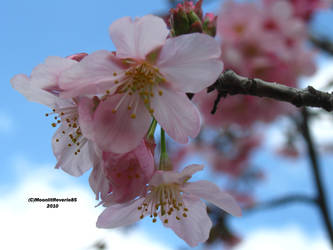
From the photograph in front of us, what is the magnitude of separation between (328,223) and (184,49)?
248 centimetres

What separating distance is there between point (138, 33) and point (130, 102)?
192 millimetres

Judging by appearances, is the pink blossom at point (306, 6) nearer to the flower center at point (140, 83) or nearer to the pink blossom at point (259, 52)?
the pink blossom at point (259, 52)

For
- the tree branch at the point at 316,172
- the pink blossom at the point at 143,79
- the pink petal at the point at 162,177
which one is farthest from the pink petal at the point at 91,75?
the tree branch at the point at 316,172

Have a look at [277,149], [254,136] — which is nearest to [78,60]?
[254,136]

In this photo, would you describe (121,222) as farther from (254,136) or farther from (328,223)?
(254,136)

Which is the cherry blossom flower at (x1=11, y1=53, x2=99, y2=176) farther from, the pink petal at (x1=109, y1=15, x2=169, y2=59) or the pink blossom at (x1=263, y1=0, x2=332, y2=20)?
the pink blossom at (x1=263, y1=0, x2=332, y2=20)

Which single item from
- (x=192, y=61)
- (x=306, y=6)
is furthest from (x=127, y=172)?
(x=306, y=6)


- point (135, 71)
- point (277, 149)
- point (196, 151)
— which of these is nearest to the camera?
point (135, 71)

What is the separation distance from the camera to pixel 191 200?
42.7 inches

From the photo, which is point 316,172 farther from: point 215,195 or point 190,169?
point 190,169

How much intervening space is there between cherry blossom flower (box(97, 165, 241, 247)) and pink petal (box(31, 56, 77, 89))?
0.39 m

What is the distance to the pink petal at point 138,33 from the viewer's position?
0.82 metres

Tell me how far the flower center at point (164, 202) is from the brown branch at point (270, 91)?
0.34 metres

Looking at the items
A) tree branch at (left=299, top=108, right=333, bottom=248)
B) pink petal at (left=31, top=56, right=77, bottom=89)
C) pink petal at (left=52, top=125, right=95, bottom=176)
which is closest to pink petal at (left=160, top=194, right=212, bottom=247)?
pink petal at (left=52, top=125, right=95, bottom=176)
